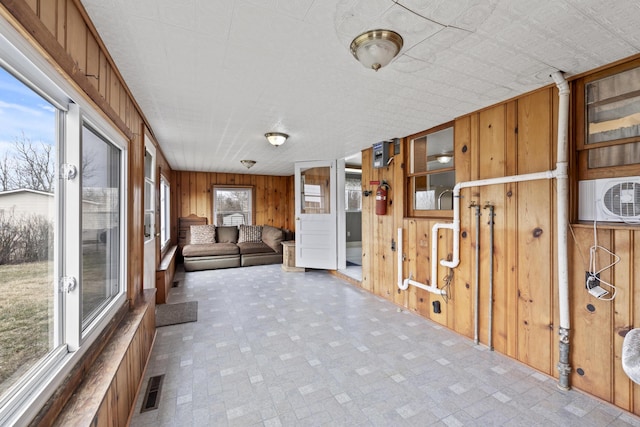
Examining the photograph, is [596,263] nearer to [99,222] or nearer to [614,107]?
[614,107]

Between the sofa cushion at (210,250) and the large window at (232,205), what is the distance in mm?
1123

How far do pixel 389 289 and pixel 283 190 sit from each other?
15.7ft

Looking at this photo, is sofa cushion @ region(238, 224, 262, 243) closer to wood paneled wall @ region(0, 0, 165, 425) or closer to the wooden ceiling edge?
wood paneled wall @ region(0, 0, 165, 425)

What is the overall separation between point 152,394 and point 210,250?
164 inches

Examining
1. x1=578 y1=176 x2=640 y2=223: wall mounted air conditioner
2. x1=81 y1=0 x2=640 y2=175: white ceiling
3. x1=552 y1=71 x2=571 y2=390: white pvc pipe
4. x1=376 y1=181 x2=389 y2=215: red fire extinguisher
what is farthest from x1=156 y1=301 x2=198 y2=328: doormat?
x1=578 y1=176 x2=640 y2=223: wall mounted air conditioner

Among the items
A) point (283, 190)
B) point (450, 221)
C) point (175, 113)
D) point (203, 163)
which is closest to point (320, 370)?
point (450, 221)

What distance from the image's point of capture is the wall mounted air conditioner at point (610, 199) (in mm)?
1701

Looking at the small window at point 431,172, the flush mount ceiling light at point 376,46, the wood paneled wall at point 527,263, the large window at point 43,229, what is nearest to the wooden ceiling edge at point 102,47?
the large window at point 43,229

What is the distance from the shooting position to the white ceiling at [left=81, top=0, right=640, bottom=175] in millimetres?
1286

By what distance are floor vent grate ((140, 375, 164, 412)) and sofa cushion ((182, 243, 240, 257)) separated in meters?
3.92

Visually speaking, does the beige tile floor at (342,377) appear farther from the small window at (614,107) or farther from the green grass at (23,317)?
the small window at (614,107)

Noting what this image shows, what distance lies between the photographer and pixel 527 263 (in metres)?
2.24

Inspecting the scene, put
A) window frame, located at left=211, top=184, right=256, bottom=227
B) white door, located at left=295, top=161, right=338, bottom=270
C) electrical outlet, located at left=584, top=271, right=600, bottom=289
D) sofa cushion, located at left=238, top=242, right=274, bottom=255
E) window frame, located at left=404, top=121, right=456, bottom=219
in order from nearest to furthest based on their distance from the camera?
electrical outlet, located at left=584, top=271, right=600, bottom=289, window frame, located at left=404, top=121, right=456, bottom=219, white door, located at left=295, top=161, right=338, bottom=270, sofa cushion, located at left=238, top=242, right=274, bottom=255, window frame, located at left=211, top=184, right=256, bottom=227

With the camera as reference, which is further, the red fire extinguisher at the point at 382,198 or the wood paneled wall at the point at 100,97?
the red fire extinguisher at the point at 382,198
